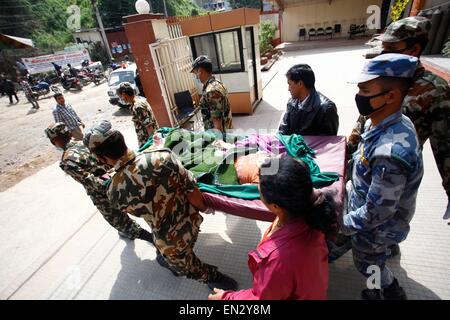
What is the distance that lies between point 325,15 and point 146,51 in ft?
56.1

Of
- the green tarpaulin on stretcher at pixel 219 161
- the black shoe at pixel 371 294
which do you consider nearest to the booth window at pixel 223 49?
the green tarpaulin on stretcher at pixel 219 161

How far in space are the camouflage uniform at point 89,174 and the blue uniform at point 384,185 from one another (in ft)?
7.70

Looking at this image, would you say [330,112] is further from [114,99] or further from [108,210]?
[114,99]

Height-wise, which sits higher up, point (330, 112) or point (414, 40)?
point (414, 40)

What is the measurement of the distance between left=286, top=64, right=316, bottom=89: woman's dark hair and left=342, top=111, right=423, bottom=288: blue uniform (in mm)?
882

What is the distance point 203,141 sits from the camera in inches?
107

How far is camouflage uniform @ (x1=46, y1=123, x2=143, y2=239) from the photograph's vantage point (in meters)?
2.55

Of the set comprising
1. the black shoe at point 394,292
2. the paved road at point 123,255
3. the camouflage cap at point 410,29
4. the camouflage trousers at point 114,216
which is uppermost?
the camouflage cap at point 410,29

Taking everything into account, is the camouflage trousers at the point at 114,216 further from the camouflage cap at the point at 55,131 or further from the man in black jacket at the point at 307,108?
the man in black jacket at the point at 307,108

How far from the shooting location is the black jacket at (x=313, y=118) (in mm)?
2498

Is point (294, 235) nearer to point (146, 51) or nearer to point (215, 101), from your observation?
point (215, 101)
